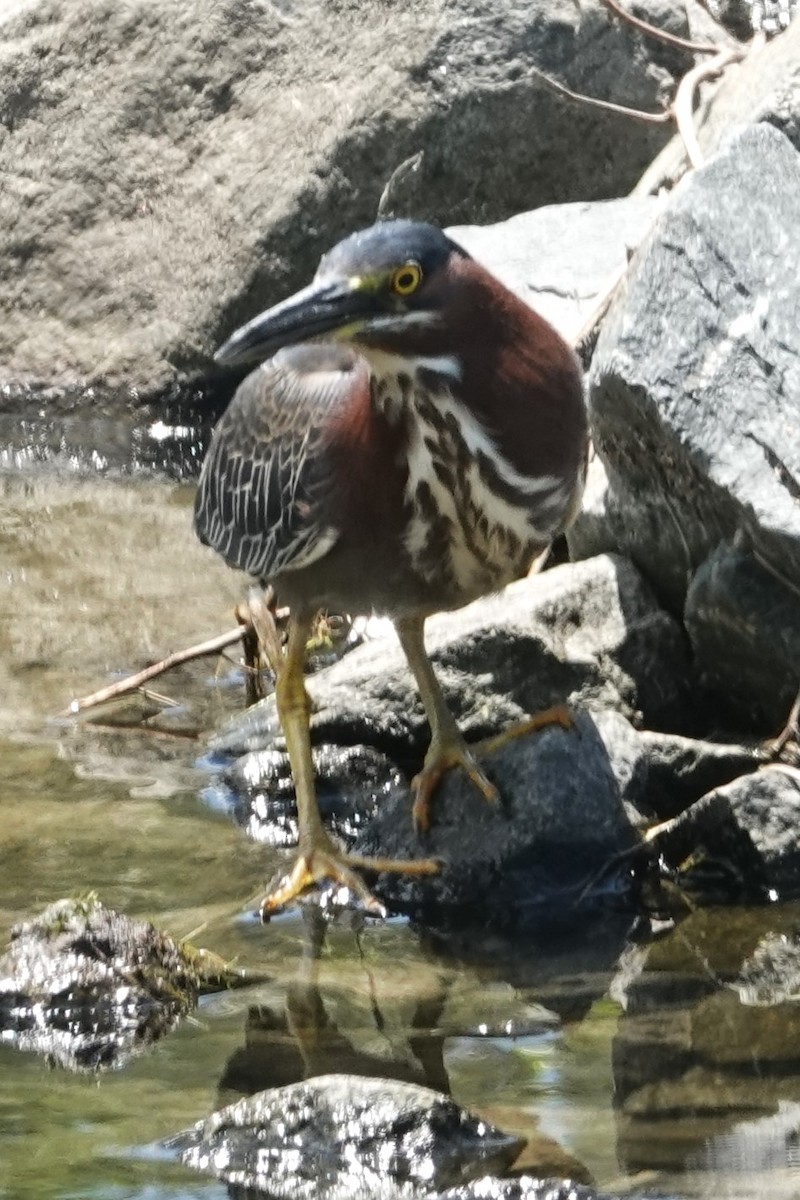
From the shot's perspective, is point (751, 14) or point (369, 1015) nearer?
point (369, 1015)

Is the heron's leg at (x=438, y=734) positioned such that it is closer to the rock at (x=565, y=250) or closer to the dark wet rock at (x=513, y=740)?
the dark wet rock at (x=513, y=740)

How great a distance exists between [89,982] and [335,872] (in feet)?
3.11

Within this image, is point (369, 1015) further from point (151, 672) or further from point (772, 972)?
point (151, 672)

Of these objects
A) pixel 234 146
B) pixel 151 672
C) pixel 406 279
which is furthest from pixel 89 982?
pixel 234 146

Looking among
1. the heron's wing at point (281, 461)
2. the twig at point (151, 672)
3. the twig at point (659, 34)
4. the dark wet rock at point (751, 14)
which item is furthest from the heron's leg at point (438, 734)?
the dark wet rock at point (751, 14)

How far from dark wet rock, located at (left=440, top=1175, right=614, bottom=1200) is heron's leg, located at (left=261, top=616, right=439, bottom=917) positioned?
1.54 metres

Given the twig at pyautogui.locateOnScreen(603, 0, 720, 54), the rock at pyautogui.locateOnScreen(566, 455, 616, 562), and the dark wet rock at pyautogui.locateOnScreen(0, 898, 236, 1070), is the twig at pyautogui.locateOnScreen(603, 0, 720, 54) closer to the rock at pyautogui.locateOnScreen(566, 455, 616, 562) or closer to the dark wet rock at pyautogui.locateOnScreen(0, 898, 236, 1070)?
the rock at pyautogui.locateOnScreen(566, 455, 616, 562)

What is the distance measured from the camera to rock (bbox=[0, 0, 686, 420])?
8672 millimetres

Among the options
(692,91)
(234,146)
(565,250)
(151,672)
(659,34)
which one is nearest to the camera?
(151,672)

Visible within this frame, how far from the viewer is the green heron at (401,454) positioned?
430 cm

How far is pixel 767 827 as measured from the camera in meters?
4.70

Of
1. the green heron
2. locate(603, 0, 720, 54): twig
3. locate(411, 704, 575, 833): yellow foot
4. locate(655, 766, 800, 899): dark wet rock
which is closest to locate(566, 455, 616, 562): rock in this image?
the green heron

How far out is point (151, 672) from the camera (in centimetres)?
638

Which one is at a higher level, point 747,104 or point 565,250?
point 747,104
